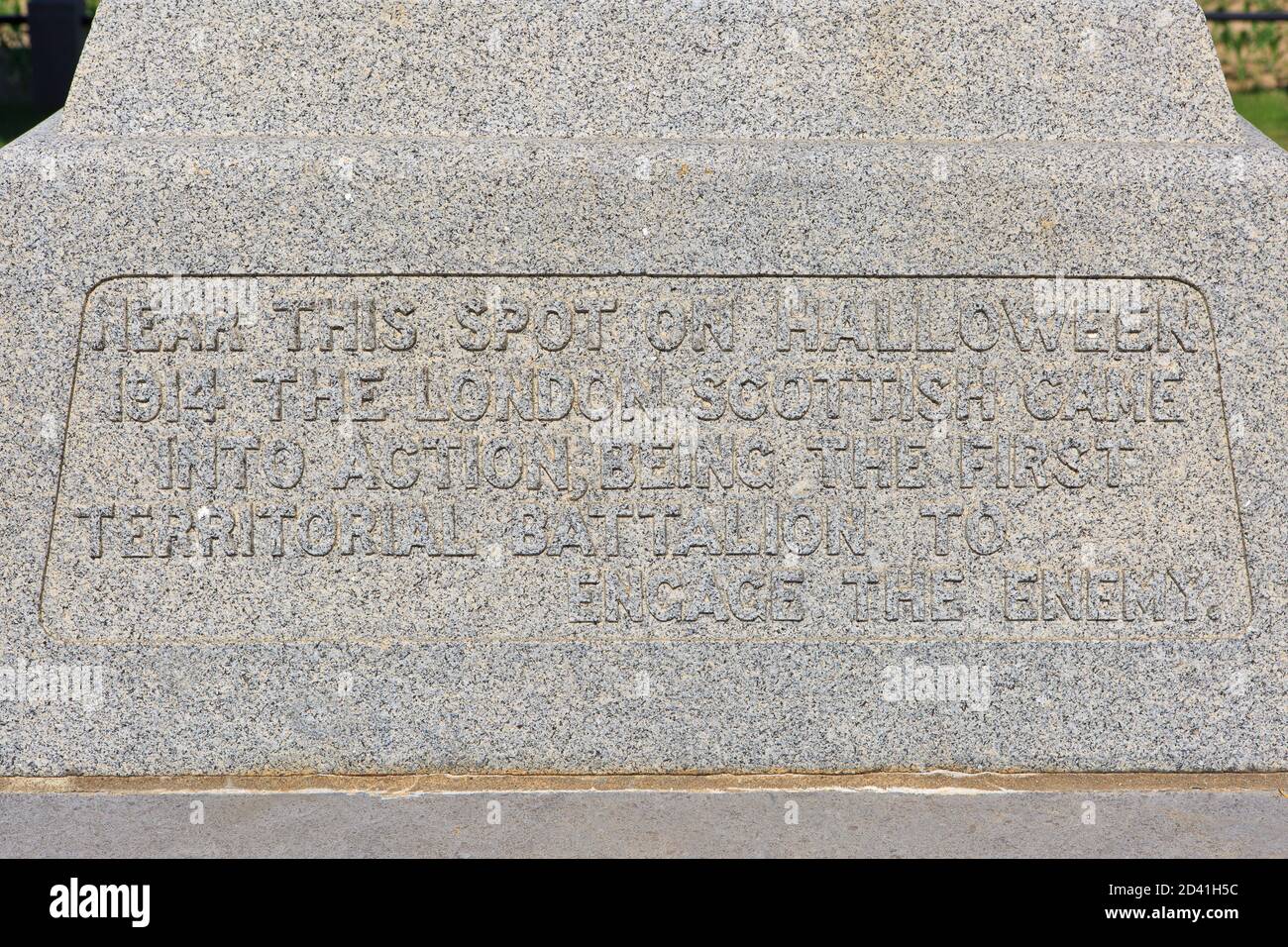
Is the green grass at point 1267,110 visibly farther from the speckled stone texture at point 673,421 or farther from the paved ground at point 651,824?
the paved ground at point 651,824

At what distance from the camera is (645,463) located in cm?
366

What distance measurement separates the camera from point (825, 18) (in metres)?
3.69

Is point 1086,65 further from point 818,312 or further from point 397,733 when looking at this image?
point 397,733

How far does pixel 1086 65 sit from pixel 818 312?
974 millimetres

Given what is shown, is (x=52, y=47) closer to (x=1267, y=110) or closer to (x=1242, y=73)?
(x=1267, y=110)

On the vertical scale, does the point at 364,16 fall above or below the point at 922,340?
above

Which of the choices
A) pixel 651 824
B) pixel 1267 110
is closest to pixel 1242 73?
pixel 1267 110

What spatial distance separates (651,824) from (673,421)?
3.34 feet

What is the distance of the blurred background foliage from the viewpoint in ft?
32.8

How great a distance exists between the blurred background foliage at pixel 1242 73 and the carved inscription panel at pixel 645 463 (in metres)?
6.79

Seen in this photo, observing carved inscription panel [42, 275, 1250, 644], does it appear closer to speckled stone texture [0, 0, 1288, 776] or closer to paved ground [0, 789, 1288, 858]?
speckled stone texture [0, 0, 1288, 776]

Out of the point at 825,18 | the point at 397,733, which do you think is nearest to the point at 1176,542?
the point at 825,18

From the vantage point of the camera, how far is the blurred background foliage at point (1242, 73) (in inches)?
393

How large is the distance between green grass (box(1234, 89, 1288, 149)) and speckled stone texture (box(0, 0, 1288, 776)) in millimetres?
6687
